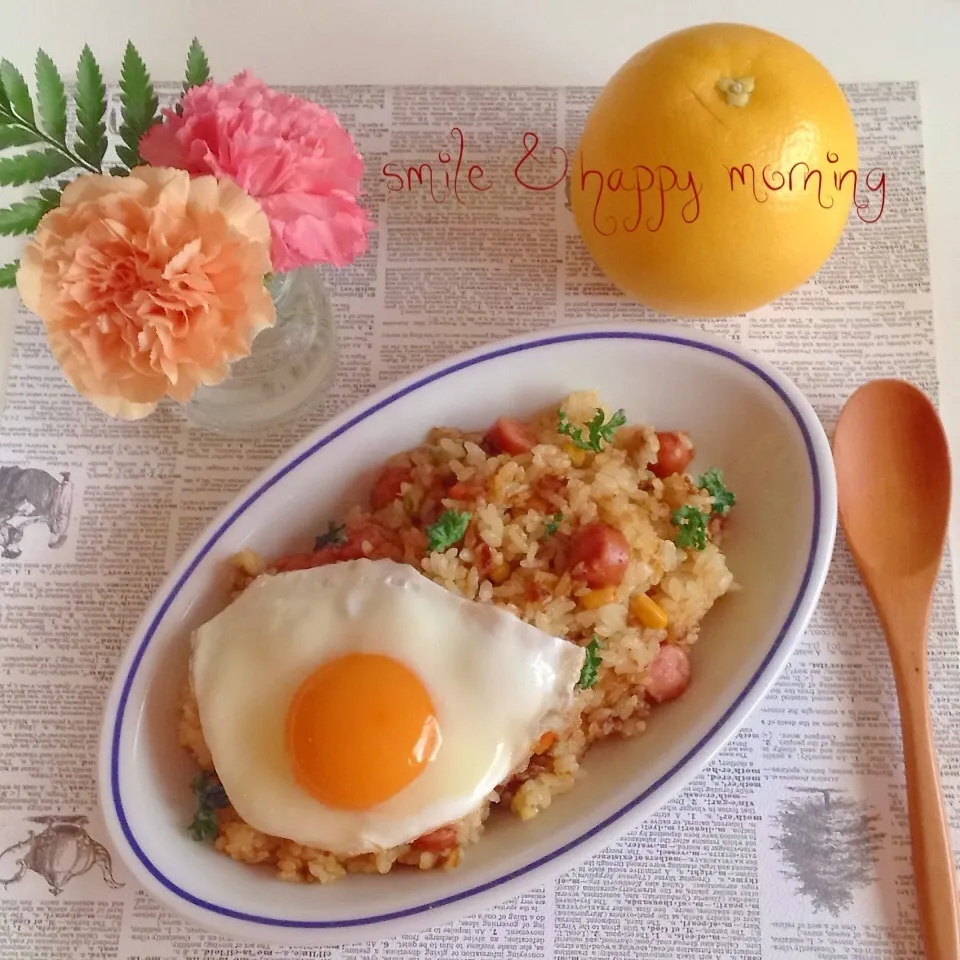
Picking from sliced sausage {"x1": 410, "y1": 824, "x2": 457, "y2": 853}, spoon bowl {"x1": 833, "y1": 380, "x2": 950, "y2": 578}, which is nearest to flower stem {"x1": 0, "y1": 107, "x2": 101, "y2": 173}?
sliced sausage {"x1": 410, "y1": 824, "x2": 457, "y2": 853}

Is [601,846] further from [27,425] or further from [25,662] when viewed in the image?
[27,425]

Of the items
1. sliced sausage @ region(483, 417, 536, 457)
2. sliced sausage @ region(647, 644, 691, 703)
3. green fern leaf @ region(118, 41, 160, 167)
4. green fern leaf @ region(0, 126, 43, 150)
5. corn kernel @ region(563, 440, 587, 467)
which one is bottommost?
sliced sausage @ region(647, 644, 691, 703)

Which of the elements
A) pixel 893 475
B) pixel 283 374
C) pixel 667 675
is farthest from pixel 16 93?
pixel 893 475

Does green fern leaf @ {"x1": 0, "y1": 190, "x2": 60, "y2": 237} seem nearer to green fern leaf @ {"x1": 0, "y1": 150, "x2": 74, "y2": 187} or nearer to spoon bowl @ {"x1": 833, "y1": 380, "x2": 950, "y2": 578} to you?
green fern leaf @ {"x1": 0, "y1": 150, "x2": 74, "y2": 187}

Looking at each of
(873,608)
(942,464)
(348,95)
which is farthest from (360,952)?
(348,95)

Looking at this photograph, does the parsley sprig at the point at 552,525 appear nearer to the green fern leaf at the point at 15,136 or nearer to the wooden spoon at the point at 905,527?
the wooden spoon at the point at 905,527

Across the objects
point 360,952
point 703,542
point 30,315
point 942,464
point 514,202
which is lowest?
point 360,952

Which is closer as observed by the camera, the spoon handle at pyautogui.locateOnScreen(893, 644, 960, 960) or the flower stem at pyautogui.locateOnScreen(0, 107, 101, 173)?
the flower stem at pyautogui.locateOnScreen(0, 107, 101, 173)
